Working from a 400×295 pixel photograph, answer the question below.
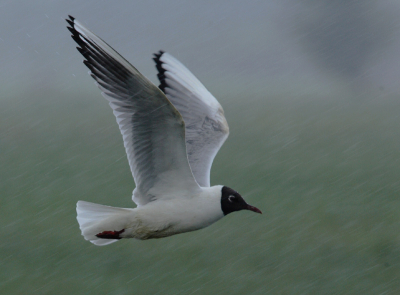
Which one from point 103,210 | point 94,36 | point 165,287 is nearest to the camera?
point 94,36

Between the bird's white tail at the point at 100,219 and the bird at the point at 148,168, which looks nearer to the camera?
the bird at the point at 148,168

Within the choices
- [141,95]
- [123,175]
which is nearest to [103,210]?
[141,95]

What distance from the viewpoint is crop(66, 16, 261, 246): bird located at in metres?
3.32

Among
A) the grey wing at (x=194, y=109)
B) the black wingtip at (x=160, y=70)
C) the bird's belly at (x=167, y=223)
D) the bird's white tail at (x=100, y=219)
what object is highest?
the black wingtip at (x=160, y=70)

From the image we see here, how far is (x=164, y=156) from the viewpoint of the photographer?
363 cm

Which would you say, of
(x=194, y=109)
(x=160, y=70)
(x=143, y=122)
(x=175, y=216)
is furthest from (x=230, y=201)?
(x=160, y=70)

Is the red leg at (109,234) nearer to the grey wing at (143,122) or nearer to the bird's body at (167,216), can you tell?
the bird's body at (167,216)

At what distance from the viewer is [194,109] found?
4.66 m

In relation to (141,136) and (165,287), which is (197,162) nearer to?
(141,136)

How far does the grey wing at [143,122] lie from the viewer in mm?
3283

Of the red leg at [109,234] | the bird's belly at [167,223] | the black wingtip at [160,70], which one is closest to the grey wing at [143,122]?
the bird's belly at [167,223]

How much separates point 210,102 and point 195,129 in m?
0.33

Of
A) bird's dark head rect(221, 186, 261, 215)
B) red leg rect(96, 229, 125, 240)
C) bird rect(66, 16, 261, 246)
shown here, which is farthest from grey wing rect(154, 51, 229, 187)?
red leg rect(96, 229, 125, 240)

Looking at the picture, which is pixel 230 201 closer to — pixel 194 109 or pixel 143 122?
pixel 143 122
